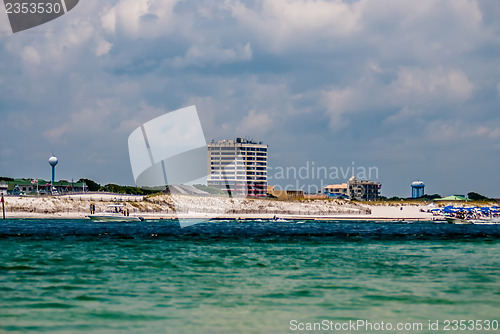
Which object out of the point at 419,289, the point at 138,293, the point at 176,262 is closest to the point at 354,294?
the point at 419,289

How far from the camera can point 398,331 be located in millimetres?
24828

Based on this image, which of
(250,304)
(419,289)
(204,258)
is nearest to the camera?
(250,304)

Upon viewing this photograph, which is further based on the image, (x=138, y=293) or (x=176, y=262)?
(x=176, y=262)

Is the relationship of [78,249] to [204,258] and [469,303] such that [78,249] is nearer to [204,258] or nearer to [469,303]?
[204,258]

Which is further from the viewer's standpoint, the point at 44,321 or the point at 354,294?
the point at 354,294

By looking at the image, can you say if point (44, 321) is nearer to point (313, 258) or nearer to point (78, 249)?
point (313, 258)

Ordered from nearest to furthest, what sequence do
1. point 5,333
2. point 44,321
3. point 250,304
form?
point 5,333
point 44,321
point 250,304

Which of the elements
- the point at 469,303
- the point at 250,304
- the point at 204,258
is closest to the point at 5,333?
the point at 250,304

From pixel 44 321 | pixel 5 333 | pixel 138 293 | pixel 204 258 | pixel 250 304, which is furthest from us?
pixel 204 258

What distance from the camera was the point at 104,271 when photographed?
44.0 meters

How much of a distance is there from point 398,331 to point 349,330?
1.90 meters

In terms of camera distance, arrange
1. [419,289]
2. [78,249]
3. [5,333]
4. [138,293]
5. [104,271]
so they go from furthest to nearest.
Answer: [78,249] → [104,271] → [419,289] → [138,293] → [5,333]

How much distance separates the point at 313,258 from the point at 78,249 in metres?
24.4

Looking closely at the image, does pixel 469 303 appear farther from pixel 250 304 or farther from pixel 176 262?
pixel 176 262
